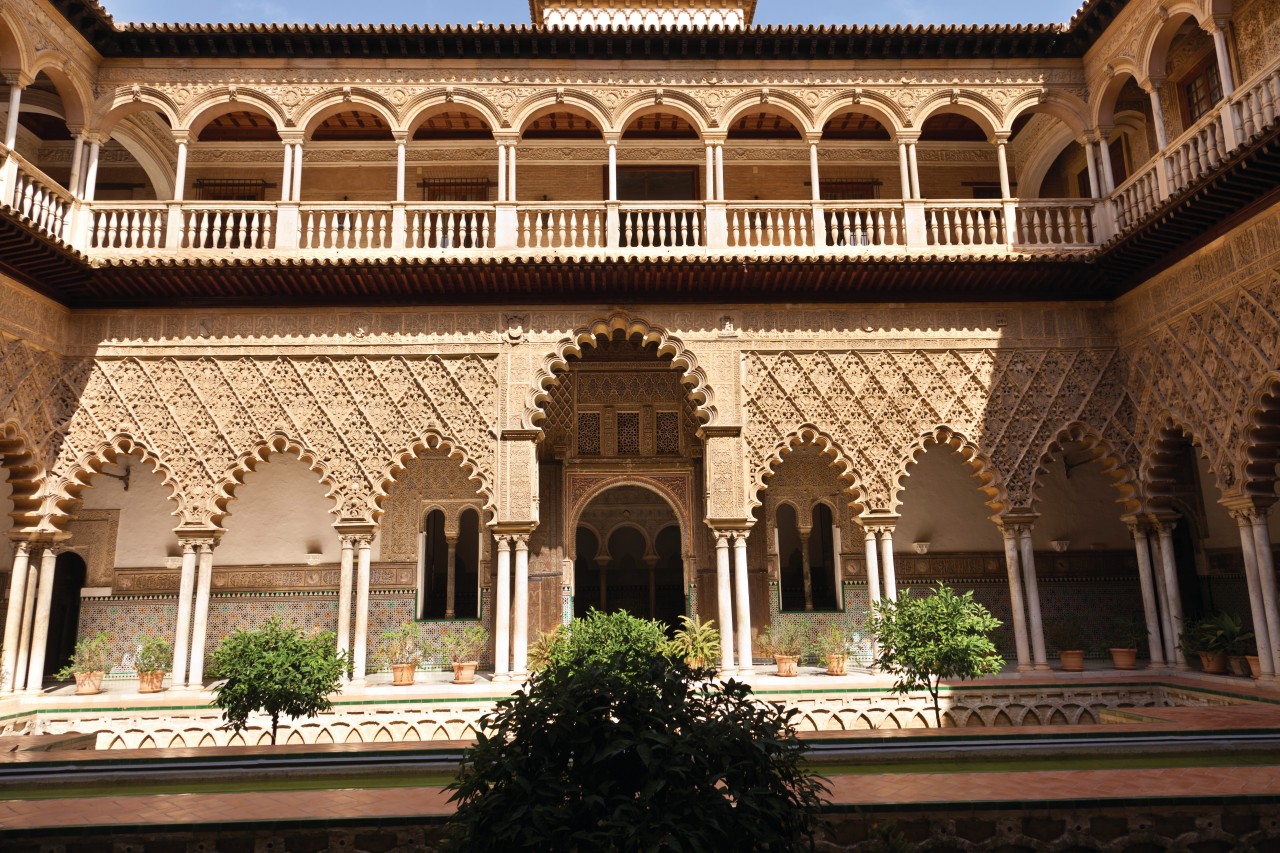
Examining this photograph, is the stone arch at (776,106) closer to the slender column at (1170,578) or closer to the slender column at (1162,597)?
the slender column at (1170,578)

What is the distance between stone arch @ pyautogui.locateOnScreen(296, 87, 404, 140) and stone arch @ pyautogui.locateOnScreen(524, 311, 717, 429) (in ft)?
11.5

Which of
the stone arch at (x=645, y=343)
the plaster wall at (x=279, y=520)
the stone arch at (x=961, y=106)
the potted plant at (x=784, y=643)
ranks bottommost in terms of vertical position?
the potted plant at (x=784, y=643)

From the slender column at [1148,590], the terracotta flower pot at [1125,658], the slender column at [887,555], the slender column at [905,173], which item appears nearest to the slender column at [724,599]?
the slender column at [887,555]

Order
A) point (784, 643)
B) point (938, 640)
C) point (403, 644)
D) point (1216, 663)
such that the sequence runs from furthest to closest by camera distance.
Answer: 1. point (784, 643)
2. point (403, 644)
3. point (1216, 663)
4. point (938, 640)

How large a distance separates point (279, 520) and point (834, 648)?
25.9 feet

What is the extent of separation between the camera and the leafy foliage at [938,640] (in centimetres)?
788

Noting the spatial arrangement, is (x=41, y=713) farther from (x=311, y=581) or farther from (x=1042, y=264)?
(x=1042, y=264)

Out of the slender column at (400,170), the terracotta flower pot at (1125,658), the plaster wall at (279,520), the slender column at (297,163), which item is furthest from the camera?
the plaster wall at (279,520)

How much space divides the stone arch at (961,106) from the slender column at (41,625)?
1185 centimetres

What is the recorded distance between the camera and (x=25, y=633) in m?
10.1

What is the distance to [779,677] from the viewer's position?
10.4 m

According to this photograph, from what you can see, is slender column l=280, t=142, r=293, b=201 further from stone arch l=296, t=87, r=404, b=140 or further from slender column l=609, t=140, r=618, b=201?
slender column l=609, t=140, r=618, b=201

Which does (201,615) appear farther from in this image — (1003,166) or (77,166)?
(1003,166)

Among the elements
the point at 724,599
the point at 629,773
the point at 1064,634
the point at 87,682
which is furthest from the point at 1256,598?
the point at 87,682
